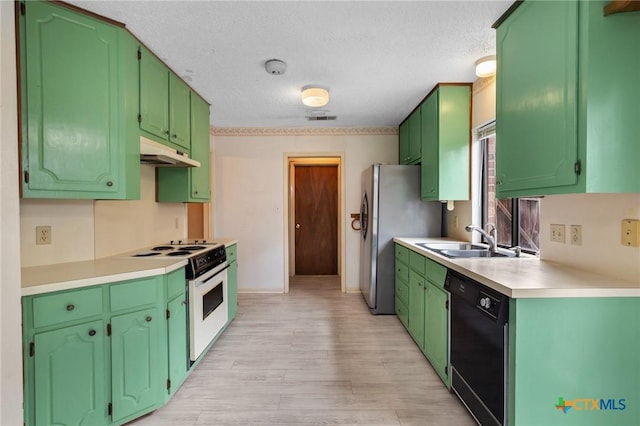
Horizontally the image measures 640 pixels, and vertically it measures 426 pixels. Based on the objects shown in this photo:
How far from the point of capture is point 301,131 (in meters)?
4.19

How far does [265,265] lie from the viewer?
4.24m

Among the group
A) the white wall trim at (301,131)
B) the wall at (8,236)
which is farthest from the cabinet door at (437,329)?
the white wall trim at (301,131)

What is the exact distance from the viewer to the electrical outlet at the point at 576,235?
161cm

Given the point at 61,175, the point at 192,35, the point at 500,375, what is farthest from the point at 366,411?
the point at 192,35

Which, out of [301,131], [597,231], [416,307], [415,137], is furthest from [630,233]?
[301,131]

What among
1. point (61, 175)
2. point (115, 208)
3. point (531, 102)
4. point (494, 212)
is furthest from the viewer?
point (494, 212)

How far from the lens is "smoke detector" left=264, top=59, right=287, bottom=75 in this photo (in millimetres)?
2225

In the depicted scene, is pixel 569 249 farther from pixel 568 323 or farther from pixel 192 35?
pixel 192 35

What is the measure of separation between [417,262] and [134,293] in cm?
212

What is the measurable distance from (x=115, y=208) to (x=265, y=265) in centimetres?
230

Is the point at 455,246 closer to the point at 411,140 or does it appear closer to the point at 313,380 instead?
the point at 411,140

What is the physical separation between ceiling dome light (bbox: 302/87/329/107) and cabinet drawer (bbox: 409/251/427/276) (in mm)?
1682

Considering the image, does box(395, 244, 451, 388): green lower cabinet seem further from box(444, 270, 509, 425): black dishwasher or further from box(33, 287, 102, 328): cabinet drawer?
box(33, 287, 102, 328): cabinet drawer

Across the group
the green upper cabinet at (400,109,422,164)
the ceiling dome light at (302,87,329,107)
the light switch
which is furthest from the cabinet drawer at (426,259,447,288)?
the ceiling dome light at (302,87,329,107)
